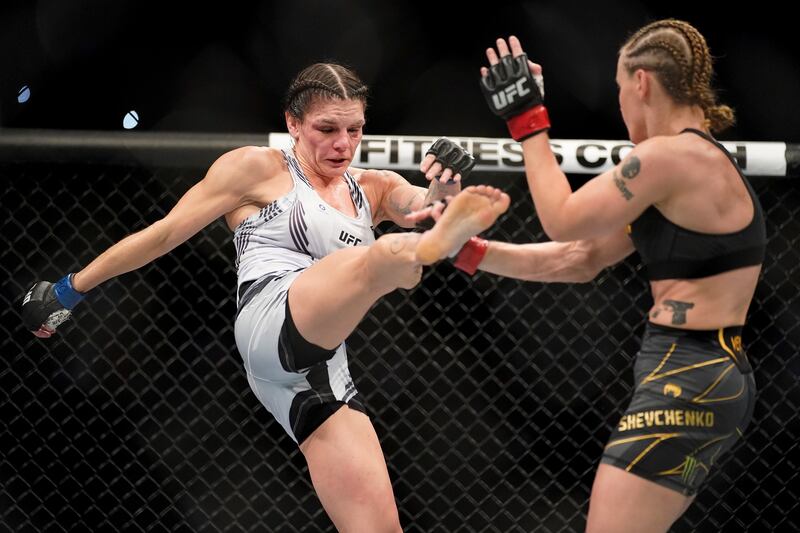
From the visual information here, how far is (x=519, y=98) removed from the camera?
5.29 feet

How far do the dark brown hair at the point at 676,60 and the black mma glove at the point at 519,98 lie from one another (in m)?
0.19

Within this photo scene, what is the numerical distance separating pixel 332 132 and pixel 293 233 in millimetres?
250

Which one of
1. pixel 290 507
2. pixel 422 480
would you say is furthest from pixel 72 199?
pixel 422 480

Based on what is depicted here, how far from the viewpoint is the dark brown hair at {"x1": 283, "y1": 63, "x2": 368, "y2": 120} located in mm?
1928

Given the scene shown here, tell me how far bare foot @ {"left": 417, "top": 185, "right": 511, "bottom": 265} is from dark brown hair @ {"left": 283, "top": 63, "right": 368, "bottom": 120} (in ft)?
1.81

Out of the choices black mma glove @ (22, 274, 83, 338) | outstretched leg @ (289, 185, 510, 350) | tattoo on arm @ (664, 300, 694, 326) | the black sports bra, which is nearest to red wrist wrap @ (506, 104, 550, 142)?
outstretched leg @ (289, 185, 510, 350)

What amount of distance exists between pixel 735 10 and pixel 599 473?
226cm

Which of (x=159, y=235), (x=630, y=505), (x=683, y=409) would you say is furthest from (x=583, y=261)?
(x=159, y=235)

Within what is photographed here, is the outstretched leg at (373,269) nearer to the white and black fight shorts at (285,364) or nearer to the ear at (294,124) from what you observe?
the white and black fight shorts at (285,364)

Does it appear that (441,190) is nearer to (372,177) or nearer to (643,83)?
(372,177)

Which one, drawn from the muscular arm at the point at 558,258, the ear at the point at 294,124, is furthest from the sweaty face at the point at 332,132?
the muscular arm at the point at 558,258

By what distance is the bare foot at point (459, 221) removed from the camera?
4.91 feet

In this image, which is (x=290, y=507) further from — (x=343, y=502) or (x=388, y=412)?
(x=343, y=502)

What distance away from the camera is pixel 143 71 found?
10.4ft
